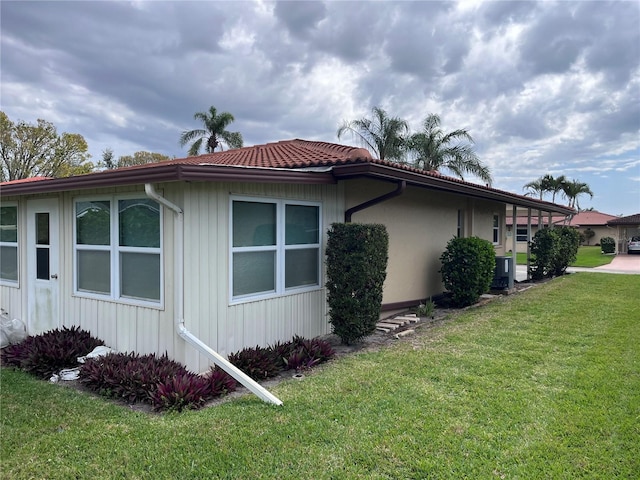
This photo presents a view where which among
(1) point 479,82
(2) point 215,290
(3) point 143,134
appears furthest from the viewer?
(3) point 143,134

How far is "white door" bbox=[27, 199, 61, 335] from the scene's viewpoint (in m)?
6.42

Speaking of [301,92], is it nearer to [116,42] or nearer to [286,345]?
[116,42]

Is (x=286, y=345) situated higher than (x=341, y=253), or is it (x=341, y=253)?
(x=341, y=253)

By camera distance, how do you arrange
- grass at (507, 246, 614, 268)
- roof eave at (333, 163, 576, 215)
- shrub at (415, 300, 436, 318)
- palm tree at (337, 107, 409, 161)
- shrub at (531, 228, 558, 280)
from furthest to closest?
1. palm tree at (337, 107, 409, 161)
2. grass at (507, 246, 614, 268)
3. shrub at (531, 228, 558, 280)
4. shrub at (415, 300, 436, 318)
5. roof eave at (333, 163, 576, 215)

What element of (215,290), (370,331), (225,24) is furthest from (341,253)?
(225,24)

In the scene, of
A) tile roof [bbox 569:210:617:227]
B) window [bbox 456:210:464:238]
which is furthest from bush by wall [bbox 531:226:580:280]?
tile roof [bbox 569:210:617:227]

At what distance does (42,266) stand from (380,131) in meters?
19.4

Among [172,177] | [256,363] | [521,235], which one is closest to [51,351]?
[256,363]

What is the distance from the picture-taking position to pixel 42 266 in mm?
6688

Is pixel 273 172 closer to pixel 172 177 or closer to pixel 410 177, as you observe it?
pixel 172 177

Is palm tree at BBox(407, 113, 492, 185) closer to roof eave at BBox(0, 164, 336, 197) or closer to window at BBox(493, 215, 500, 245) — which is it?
window at BBox(493, 215, 500, 245)

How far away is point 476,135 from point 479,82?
11057 mm

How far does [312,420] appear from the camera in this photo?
3723mm

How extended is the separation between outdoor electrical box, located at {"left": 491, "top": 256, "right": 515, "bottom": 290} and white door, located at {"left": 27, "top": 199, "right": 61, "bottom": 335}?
10.6 metres
